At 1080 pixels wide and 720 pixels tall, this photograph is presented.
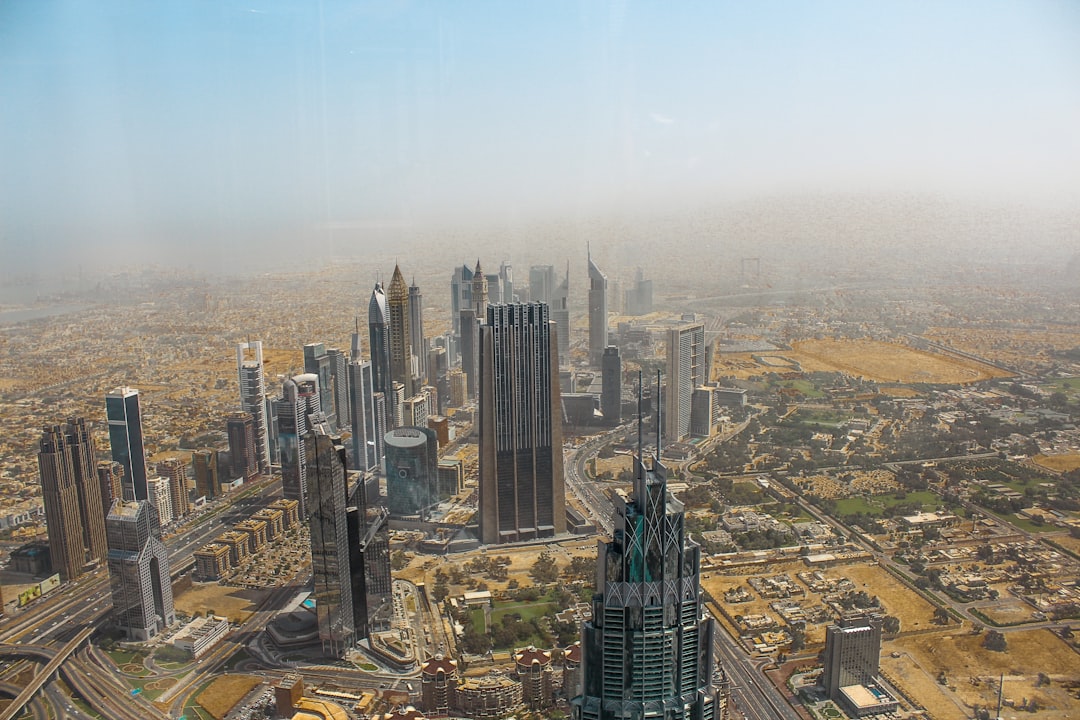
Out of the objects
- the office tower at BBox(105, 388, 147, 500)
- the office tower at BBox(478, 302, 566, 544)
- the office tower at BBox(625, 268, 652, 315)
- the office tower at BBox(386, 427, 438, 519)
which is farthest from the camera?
the office tower at BBox(625, 268, 652, 315)

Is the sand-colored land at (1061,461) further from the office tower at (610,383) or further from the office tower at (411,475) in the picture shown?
the office tower at (411,475)

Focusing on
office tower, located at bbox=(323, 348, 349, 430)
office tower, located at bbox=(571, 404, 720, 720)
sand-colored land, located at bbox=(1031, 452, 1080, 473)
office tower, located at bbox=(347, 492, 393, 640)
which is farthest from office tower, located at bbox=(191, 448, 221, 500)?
sand-colored land, located at bbox=(1031, 452, 1080, 473)

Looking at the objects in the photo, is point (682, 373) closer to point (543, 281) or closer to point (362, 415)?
point (543, 281)

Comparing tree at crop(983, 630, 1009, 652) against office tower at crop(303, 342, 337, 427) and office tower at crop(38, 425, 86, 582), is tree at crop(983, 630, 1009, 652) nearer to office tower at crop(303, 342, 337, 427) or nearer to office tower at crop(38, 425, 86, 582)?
office tower at crop(303, 342, 337, 427)

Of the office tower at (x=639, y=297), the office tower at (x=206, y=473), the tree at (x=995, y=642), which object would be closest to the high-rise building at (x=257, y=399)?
the office tower at (x=206, y=473)

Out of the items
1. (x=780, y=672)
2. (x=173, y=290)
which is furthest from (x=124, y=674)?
(x=780, y=672)

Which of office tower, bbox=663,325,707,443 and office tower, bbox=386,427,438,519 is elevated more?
office tower, bbox=663,325,707,443

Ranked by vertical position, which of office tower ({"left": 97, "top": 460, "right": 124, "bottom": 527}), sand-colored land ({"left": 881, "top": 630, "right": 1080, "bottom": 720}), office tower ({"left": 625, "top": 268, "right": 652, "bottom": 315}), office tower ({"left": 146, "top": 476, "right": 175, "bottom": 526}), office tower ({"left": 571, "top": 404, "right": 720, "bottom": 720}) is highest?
office tower ({"left": 625, "top": 268, "right": 652, "bottom": 315})
